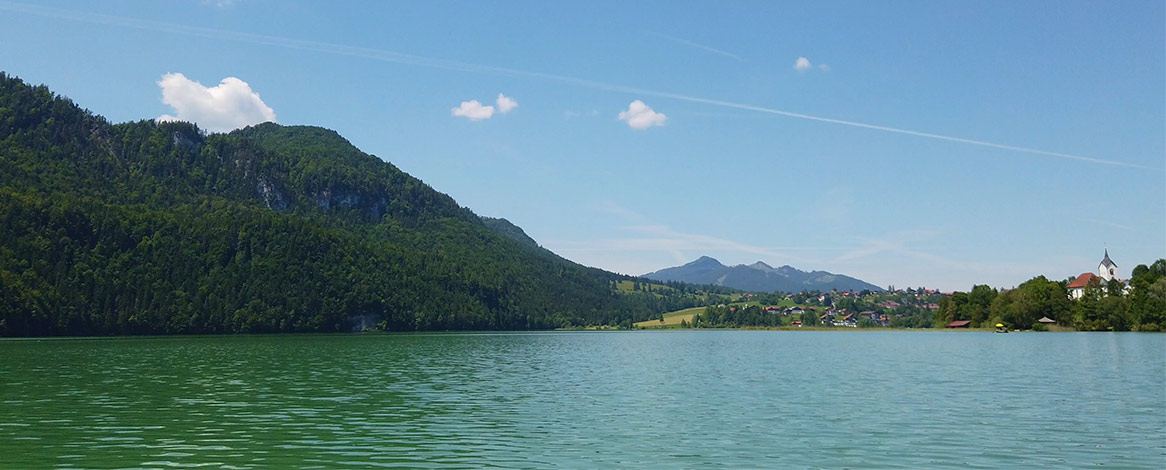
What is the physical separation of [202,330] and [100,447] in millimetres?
178933

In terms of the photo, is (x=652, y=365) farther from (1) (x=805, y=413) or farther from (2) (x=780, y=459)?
(2) (x=780, y=459)

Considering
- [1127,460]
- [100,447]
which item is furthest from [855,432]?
[100,447]

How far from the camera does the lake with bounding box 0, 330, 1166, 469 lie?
2603 cm

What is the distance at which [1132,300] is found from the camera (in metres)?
156

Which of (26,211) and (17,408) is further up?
(26,211)

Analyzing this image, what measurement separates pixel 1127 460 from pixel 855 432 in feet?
28.2

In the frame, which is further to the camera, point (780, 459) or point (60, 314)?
point (60, 314)

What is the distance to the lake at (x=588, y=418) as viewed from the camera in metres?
26.0

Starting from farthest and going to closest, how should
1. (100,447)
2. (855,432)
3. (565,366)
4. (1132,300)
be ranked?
(1132,300) → (565,366) → (855,432) → (100,447)

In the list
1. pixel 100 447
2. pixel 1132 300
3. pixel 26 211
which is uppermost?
pixel 26 211

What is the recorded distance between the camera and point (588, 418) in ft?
117

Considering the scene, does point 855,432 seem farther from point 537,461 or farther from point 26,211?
point 26,211

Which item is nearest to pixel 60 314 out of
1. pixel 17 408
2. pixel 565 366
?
pixel 565 366

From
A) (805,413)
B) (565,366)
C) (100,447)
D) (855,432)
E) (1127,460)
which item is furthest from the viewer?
(565,366)
